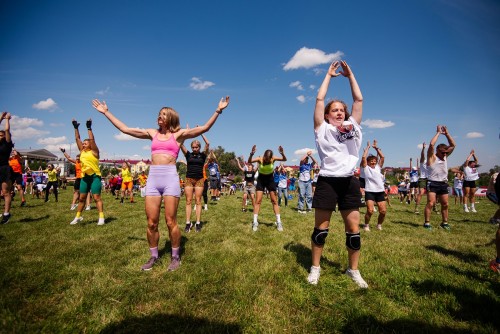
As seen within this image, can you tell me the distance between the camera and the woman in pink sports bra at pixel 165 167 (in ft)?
13.5

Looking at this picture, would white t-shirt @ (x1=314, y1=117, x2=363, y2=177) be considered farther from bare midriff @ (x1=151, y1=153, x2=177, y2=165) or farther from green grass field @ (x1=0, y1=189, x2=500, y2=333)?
bare midriff @ (x1=151, y1=153, x2=177, y2=165)

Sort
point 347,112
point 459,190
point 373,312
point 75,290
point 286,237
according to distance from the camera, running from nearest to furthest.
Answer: point 373,312 → point 75,290 → point 347,112 → point 286,237 → point 459,190

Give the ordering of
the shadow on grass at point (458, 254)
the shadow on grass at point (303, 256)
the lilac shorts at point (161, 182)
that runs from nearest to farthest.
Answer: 1. the lilac shorts at point (161, 182)
2. the shadow on grass at point (303, 256)
3. the shadow on grass at point (458, 254)

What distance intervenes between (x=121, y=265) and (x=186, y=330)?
7.85 ft

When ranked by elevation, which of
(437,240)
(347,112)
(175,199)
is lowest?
(437,240)

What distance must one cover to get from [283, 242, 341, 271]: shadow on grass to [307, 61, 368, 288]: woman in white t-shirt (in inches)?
25.5

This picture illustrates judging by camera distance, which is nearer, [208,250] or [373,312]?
[373,312]

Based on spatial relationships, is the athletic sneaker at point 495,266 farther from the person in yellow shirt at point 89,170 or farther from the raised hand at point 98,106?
the person in yellow shirt at point 89,170

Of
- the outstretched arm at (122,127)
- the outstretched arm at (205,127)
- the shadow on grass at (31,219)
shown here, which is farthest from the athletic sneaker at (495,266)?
the shadow on grass at (31,219)

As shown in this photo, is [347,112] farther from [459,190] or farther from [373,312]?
[459,190]

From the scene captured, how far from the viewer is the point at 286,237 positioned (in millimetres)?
6449

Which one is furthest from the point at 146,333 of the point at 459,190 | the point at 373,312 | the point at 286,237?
the point at 459,190

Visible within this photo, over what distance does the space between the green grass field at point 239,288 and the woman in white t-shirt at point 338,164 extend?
0.60m

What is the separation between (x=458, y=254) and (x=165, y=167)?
21.5 feet
